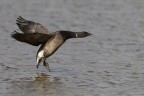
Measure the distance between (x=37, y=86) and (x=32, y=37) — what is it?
3.53 feet

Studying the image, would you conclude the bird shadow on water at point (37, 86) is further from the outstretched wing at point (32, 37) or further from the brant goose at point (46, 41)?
the outstretched wing at point (32, 37)

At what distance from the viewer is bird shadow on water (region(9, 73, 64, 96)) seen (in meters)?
9.12

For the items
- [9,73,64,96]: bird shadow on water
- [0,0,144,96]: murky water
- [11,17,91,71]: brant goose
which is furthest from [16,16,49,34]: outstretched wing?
[9,73,64,96]: bird shadow on water

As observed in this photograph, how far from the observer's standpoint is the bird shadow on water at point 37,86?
9.12 meters

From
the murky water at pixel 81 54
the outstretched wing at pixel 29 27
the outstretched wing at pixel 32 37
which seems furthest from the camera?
the outstretched wing at pixel 29 27

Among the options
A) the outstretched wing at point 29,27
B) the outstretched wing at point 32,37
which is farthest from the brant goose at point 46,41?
the outstretched wing at point 29,27

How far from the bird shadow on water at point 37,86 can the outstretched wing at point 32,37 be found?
607 mm

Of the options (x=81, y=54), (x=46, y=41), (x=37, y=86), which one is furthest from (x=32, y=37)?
(x=81, y=54)

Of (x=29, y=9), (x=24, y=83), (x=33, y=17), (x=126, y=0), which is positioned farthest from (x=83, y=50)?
(x=126, y=0)

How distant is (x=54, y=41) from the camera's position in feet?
35.2

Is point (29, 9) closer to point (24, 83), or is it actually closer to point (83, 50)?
point (83, 50)

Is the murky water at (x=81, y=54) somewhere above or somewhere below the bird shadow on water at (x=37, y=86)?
above

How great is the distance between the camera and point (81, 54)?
1233 centimetres

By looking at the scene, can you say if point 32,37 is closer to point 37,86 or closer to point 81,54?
point 37,86
